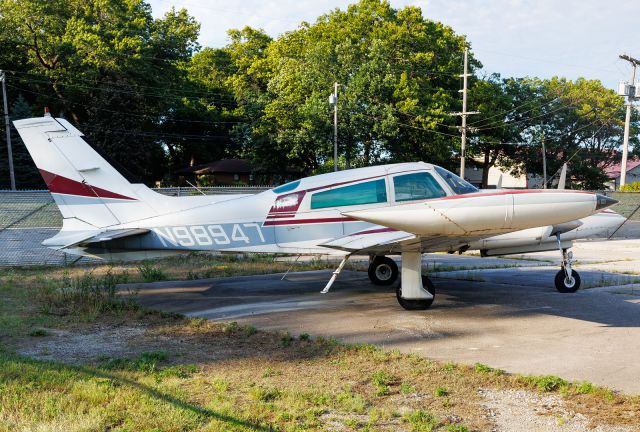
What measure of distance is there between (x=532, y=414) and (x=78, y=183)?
9.16 meters

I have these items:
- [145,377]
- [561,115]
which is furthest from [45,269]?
[561,115]

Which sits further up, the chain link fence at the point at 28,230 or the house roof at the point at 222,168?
the house roof at the point at 222,168

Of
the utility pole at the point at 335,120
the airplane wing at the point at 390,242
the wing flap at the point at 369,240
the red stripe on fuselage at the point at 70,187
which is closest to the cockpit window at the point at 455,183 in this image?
the airplane wing at the point at 390,242

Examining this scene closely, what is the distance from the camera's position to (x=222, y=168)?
59844 millimetres

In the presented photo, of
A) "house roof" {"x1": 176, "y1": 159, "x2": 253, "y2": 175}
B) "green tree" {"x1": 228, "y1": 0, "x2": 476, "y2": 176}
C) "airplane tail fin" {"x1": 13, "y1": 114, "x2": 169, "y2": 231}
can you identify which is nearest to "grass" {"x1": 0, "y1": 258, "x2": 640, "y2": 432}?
"airplane tail fin" {"x1": 13, "y1": 114, "x2": 169, "y2": 231}

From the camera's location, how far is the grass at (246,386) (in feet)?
16.3

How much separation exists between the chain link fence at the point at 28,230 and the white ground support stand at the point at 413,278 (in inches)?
390

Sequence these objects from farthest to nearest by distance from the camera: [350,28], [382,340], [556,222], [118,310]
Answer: [350,28], [118,310], [556,222], [382,340]

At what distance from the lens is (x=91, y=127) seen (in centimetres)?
4684

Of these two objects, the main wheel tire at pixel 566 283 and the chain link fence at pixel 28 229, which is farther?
the chain link fence at pixel 28 229

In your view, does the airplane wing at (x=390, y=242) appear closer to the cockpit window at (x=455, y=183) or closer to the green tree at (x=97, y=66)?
the cockpit window at (x=455, y=183)

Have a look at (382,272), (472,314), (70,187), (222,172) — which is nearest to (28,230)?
(70,187)

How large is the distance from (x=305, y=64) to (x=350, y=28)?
5.30 meters

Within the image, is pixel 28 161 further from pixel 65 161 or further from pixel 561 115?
pixel 561 115
